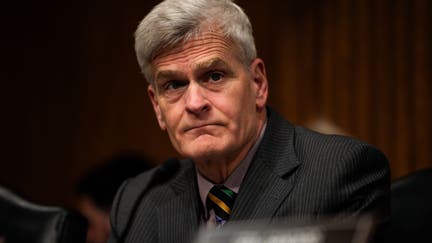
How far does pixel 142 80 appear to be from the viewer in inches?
197

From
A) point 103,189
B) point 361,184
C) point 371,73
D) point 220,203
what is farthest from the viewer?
point 103,189

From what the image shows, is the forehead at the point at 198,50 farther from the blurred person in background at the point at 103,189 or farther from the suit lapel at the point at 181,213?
the blurred person in background at the point at 103,189

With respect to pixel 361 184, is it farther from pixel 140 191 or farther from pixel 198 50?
pixel 140 191

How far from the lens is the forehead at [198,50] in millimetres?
2154

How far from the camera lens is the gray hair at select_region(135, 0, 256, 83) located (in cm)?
213

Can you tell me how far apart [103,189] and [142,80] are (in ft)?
3.75

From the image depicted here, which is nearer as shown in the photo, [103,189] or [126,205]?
[126,205]

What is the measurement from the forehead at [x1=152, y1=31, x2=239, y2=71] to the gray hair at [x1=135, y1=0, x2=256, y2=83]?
0.05 ft

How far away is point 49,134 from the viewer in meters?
5.33

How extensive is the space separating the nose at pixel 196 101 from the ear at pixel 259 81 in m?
0.23

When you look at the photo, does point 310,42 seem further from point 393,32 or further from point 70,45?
point 70,45

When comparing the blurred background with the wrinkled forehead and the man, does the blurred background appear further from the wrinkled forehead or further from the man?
the wrinkled forehead

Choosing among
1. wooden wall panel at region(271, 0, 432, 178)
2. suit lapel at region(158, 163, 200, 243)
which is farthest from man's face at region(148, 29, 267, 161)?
wooden wall panel at region(271, 0, 432, 178)

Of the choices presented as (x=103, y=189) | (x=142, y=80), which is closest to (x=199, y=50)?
(x=103, y=189)
